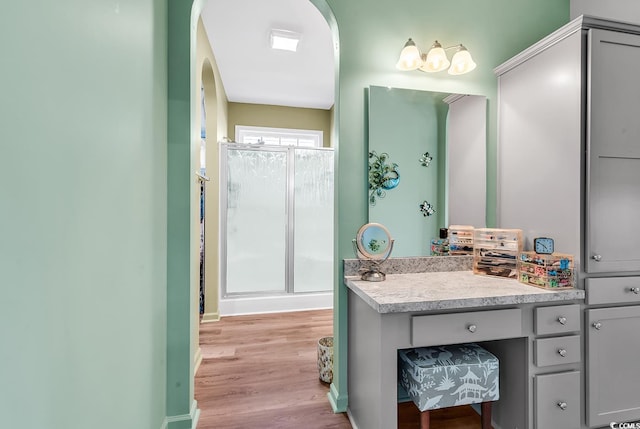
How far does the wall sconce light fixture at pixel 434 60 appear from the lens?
1.77 meters

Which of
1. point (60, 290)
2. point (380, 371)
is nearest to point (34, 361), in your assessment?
point (60, 290)

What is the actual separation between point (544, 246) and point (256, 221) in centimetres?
289

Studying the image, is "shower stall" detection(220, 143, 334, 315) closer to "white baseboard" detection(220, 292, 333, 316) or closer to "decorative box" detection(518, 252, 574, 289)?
"white baseboard" detection(220, 292, 333, 316)

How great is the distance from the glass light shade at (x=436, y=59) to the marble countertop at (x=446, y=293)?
1298 millimetres

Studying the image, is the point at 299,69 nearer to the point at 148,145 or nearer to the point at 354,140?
the point at 354,140

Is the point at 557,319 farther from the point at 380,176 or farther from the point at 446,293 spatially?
the point at 380,176

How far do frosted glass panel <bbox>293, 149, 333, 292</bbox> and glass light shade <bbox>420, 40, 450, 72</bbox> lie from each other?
212 cm

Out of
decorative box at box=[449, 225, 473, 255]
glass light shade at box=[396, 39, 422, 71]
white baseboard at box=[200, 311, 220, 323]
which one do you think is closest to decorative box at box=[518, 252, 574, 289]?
decorative box at box=[449, 225, 473, 255]

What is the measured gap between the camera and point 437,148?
1.97 m

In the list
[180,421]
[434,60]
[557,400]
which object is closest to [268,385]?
[180,421]

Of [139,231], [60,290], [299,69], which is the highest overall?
[299,69]

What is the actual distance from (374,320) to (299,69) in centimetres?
294

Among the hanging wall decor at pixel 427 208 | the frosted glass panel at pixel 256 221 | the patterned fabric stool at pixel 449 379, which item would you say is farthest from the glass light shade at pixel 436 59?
the frosted glass panel at pixel 256 221

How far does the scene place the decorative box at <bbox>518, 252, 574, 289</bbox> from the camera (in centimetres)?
147
